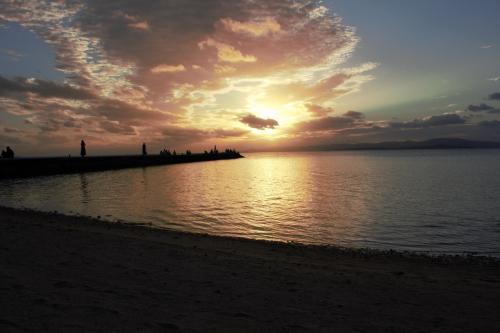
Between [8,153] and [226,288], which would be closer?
[226,288]

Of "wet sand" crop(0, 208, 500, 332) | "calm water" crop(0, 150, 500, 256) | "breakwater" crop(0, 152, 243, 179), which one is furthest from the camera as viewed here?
"breakwater" crop(0, 152, 243, 179)

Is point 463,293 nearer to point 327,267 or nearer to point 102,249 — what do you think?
point 327,267

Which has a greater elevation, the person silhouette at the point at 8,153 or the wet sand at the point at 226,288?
the person silhouette at the point at 8,153

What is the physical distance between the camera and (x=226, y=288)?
25.4 ft

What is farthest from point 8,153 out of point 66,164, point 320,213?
point 320,213

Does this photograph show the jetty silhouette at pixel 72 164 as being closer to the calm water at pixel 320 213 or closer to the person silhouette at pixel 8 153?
the person silhouette at pixel 8 153

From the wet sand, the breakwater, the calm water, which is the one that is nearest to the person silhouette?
the breakwater

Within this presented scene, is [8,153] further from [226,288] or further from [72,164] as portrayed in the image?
[226,288]

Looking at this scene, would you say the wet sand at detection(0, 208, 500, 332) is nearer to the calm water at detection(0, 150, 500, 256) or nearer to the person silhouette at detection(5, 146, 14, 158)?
the calm water at detection(0, 150, 500, 256)

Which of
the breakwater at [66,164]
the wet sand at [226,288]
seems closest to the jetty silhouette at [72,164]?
the breakwater at [66,164]

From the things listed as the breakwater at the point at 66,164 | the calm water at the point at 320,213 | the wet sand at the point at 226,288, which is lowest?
the calm water at the point at 320,213

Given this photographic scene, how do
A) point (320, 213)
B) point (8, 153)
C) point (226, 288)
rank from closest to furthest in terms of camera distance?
point (226, 288) < point (320, 213) < point (8, 153)

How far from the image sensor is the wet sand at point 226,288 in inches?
228

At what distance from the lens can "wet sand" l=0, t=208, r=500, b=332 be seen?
5.79 metres
